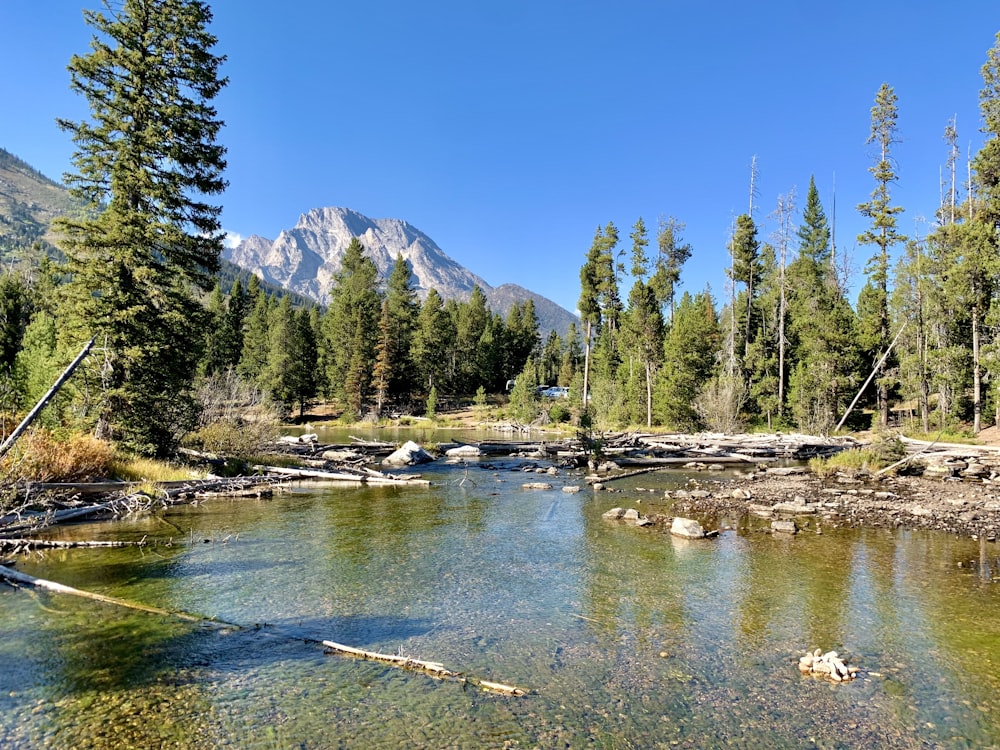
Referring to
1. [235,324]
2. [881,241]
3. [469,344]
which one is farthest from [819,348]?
[235,324]

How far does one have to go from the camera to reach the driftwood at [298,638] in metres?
5.75

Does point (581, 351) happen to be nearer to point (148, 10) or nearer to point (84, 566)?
point (148, 10)

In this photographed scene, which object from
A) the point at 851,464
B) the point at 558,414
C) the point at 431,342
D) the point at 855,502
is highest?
the point at 431,342

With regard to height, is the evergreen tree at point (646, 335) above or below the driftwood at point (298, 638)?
above

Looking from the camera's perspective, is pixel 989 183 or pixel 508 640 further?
pixel 989 183

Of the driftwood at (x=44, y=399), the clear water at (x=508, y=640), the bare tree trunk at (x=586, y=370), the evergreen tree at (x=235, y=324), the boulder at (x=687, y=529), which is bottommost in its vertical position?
the clear water at (x=508, y=640)

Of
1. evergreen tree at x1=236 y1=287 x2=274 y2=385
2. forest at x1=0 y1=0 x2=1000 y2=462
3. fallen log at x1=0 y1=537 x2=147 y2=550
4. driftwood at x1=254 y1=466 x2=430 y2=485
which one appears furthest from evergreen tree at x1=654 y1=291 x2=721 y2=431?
evergreen tree at x1=236 y1=287 x2=274 y2=385

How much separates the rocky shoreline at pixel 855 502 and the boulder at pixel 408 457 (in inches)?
507

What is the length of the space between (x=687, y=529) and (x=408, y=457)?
54.5 ft

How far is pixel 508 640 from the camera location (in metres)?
6.86

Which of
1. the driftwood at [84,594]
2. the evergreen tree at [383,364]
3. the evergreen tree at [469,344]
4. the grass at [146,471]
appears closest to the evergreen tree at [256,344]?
the evergreen tree at [383,364]

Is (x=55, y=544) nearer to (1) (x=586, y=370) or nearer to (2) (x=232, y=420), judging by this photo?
(2) (x=232, y=420)

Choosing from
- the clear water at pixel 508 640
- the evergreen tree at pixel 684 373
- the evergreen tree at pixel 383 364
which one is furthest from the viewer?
the evergreen tree at pixel 383 364

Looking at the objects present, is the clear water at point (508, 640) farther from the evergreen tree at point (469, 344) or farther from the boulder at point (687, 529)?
the evergreen tree at point (469, 344)
